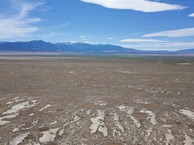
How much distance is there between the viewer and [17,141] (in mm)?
12781

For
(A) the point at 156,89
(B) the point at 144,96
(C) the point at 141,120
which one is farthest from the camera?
(A) the point at 156,89

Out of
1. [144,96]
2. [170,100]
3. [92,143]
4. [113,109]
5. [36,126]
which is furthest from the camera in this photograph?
[144,96]

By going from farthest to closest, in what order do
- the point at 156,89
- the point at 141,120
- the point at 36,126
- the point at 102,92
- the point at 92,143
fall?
the point at 156,89, the point at 102,92, the point at 141,120, the point at 36,126, the point at 92,143

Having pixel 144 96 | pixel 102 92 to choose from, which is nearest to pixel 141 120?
pixel 144 96

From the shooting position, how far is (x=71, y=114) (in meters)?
18.6

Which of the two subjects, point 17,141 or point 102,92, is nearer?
point 17,141

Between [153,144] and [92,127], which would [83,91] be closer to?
[92,127]

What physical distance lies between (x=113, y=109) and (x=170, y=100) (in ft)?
22.3

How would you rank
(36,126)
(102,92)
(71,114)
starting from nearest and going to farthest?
(36,126) < (71,114) < (102,92)

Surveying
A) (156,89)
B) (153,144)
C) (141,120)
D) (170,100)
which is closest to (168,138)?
(153,144)

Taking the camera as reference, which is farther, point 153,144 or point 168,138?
point 168,138

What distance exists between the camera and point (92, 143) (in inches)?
501

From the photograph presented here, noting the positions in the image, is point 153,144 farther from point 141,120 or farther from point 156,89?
point 156,89

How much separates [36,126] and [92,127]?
3.09 metres
